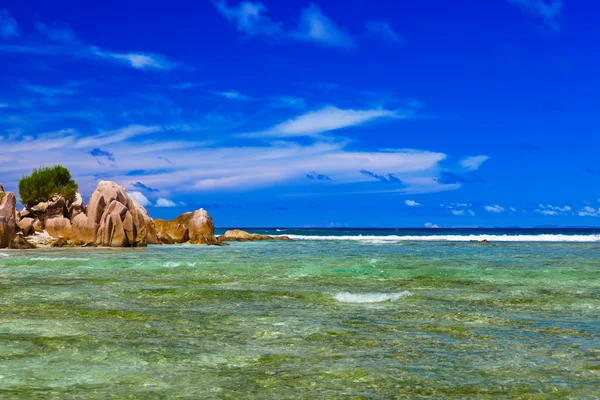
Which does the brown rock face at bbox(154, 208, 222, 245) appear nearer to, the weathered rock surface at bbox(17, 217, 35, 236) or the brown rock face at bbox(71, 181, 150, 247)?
the brown rock face at bbox(71, 181, 150, 247)

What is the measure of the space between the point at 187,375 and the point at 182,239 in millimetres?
68896

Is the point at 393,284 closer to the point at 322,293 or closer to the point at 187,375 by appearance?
the point at 322,293

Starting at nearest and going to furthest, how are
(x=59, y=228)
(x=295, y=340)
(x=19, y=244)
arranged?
(x=295, y=340) → (x=19, y=244) → (x=59, y=228)

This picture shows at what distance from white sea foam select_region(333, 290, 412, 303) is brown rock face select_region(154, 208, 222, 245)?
55967 mm

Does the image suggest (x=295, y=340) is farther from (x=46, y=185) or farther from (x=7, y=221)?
(x=46, y=185)

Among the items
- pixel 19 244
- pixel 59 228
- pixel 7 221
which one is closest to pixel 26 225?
pixel 59 228

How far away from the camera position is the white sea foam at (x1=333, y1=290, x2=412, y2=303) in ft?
61.7

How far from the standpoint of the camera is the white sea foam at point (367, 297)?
18.8 m

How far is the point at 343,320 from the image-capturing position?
14.7m

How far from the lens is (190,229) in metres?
77.7

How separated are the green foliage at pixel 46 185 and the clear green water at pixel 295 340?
56766 millimetres

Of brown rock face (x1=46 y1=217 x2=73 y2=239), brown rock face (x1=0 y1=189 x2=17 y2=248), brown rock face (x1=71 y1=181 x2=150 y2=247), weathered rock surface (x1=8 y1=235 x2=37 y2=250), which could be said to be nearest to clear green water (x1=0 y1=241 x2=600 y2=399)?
brown rock face (x1=0 y1=189 x2=17 y2=248)

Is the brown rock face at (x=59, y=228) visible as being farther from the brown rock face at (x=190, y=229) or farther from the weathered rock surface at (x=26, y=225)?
the brown rock face at (x=190, y=229)

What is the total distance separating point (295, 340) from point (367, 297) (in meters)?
7.63
